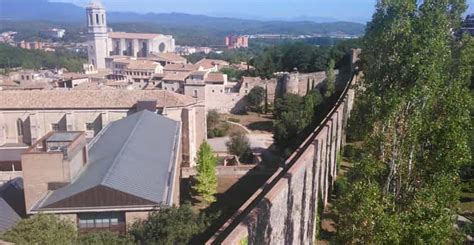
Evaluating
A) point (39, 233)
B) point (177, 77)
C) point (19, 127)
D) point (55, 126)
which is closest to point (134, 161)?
point (39, 233)

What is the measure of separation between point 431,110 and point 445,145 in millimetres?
849

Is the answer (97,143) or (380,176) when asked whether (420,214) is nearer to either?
(380,176)

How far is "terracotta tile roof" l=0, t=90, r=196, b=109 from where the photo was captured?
3180 centimetres

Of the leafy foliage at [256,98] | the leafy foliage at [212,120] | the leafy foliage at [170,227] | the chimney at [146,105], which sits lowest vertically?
the leafy foliage at [212,120]

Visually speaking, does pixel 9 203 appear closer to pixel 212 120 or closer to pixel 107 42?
pixel 212 120

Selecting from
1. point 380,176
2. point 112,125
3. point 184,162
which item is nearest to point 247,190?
point 184,162

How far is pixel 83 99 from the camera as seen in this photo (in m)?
32.2

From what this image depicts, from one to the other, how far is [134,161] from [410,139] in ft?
45.5

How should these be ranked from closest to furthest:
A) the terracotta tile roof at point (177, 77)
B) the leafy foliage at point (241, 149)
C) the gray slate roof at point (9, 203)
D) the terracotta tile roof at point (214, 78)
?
the gray slate roof at point (9, 203)
the leafy foliage at point (241, 149)
the terracotta tile roof at point (177, 77)
the terracotta tile roof at point (214, 78)

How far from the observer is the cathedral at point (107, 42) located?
10400 centimetres

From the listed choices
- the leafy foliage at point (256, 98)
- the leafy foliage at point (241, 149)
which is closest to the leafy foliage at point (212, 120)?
the leafy foliage at point (256, 98)

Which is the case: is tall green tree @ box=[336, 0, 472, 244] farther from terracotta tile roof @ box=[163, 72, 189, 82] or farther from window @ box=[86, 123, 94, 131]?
terracotta tile roof @ box=[163, 72, 189, 82]

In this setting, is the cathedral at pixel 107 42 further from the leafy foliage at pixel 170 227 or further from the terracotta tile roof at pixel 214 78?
the leafy foliage at pixel 170 227

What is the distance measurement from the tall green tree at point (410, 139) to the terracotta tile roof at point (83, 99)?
23.8 meters
